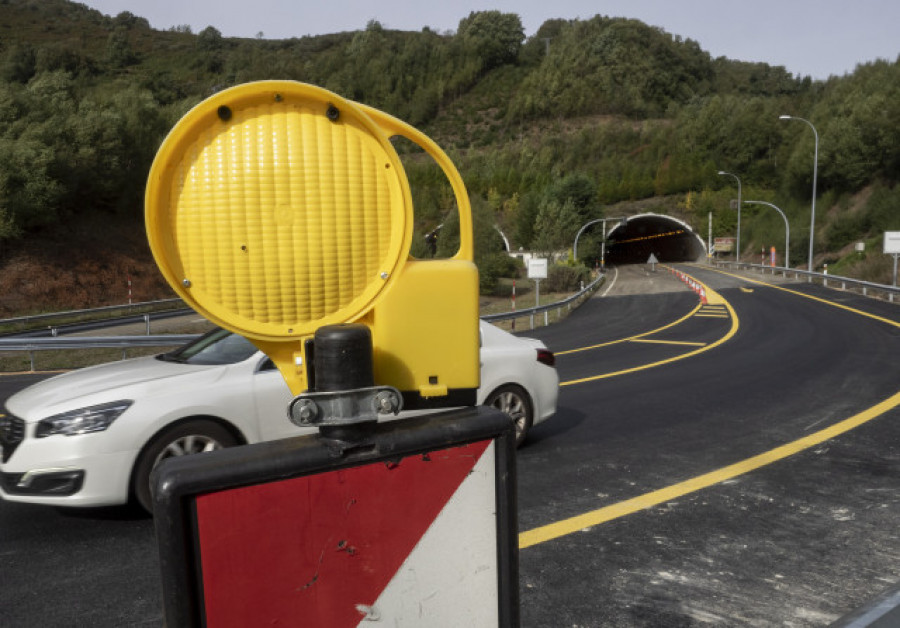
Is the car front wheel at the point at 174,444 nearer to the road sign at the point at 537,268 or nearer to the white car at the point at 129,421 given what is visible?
the white car at the point at 129,421

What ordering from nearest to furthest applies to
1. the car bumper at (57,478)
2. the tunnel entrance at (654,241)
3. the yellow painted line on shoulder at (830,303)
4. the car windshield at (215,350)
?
the car bumper at (57,478) < the car windshield at (215,350) < the yellow painted line on shoulder at (830,303) < the tunnel entrance at (654,241)

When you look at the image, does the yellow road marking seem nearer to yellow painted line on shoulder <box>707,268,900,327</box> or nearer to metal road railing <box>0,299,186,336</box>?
yellow painted line on shoulder <box>707,268,900,327</box>

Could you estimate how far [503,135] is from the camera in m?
168

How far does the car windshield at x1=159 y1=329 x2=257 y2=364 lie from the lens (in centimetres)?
567

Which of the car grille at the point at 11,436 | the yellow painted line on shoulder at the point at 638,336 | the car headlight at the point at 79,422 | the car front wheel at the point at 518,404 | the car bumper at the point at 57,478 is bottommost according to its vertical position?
the yellow painted line on shoulder at the point at 638,336

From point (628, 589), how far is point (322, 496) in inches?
113

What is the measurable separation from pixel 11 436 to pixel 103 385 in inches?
27.4

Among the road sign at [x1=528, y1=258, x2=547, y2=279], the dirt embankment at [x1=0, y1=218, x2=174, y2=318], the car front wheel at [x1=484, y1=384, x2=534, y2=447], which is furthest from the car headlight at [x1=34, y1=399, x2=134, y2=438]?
the dirt embankment at [x1=0, y1=218, x2=174, y2=318]

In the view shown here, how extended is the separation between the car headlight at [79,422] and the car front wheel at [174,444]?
0.34 metres

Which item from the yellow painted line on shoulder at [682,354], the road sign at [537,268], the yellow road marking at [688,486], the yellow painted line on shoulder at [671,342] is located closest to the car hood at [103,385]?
the yellow road marking at [688,486]

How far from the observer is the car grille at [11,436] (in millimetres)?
4766

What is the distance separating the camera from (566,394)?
927cm

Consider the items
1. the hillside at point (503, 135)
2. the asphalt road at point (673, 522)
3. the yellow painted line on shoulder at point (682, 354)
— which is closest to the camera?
the asphalt road at point (673, 522)

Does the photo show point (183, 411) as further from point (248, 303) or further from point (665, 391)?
point (665, 391)
